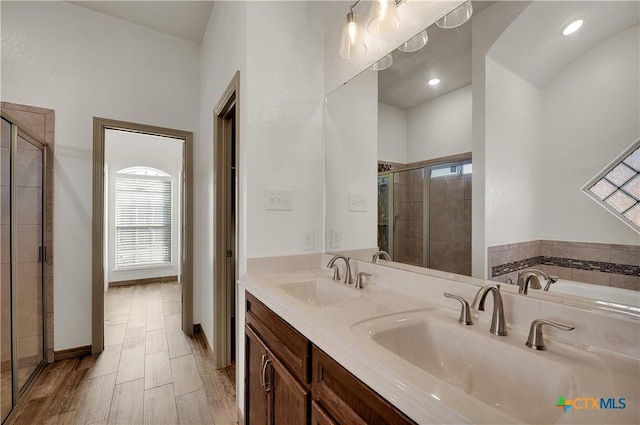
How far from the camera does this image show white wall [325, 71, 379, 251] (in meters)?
1.52

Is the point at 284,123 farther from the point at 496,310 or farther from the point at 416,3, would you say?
the point at 496,310

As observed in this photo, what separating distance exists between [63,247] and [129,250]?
8.84 feet

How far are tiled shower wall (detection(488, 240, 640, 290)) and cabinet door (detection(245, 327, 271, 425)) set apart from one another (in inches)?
38.7

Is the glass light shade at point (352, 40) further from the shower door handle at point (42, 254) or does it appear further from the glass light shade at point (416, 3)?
the shower door handle at point (42, 254)

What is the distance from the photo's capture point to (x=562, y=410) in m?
0.55

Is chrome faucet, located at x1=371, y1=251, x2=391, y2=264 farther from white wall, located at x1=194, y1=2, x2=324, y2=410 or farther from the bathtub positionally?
the bathtub

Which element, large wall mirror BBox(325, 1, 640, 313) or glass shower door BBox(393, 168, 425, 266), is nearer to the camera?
large wall mirror BBox(325, 1, 640, 313)

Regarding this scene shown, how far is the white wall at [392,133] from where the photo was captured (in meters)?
1.34

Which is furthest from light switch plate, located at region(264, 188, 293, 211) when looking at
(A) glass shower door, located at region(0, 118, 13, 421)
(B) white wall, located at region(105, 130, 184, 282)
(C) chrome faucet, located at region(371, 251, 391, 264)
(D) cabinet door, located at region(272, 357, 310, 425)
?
(B) white wall, located at region(105, 130, 184, 282)

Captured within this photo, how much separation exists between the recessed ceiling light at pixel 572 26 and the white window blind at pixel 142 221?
5.50 m

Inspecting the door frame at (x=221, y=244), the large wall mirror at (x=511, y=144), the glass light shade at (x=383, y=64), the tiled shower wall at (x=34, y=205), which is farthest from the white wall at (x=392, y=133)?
the tiled shower wall at (x=34, y=205)

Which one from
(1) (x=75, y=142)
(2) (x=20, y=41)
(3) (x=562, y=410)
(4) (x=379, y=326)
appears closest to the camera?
(3) (x=562, y=410)

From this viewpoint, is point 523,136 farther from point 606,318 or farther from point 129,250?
point 129,250

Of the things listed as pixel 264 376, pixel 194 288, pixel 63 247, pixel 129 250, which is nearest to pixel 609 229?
pixel 264 376
